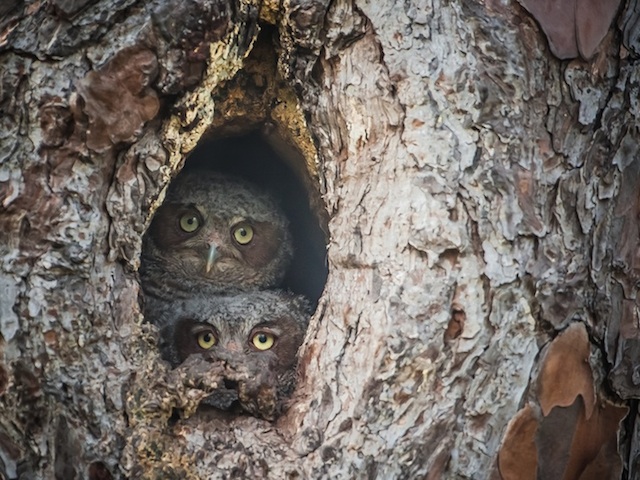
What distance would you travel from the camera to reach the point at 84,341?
2.23 meters

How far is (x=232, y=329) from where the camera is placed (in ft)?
10.4

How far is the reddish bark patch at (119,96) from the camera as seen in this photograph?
2270mm

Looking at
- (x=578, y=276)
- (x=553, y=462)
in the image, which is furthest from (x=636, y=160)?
(x=553, y=462)

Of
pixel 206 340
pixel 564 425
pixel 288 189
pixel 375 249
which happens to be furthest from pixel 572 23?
pixel 206 340

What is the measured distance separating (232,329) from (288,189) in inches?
32.4

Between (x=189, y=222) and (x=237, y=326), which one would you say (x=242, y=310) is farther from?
(x=189, y=222)

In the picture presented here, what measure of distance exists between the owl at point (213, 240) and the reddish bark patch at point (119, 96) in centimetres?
118

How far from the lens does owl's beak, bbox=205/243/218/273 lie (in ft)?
11.7

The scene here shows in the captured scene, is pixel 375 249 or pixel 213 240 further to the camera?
pixel 213 240

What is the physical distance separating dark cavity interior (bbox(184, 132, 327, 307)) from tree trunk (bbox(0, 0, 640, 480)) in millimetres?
1055

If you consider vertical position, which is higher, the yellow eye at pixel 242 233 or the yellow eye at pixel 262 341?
the yellow eye at pixel 242 233

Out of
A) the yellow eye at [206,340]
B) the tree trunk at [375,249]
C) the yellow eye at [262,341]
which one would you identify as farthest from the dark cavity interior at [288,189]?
the tree trunk at [375,249]

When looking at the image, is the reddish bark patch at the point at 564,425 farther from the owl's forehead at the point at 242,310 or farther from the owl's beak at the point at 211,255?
the owl's beak at the point at 211,255

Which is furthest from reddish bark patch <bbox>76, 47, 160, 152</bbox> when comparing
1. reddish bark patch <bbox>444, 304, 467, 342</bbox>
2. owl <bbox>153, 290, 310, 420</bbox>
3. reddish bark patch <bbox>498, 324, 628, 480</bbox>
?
reddish bark patch <bbox>498, 324, 628, 480</bbox>
